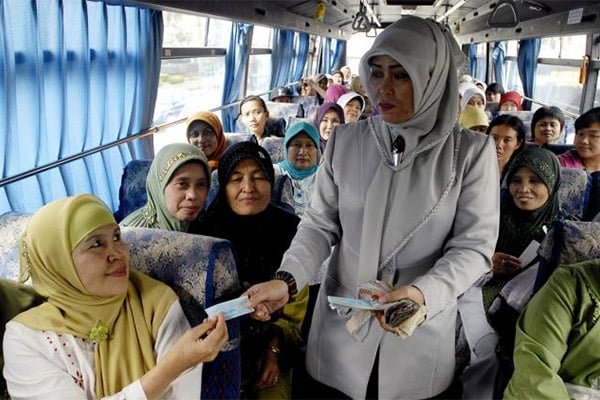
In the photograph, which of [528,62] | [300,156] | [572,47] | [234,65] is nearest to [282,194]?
[300,156]

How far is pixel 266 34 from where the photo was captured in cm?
958

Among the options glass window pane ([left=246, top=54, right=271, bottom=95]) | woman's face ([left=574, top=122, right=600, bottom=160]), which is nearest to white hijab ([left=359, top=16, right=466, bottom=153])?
woman's face ([left=574, top=122, right=600, bottom=160])

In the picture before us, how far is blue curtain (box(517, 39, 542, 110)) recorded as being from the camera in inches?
315

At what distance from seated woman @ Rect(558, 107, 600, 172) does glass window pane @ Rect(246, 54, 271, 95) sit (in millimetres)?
6623

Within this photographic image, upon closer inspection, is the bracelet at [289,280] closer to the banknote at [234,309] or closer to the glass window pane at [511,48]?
the banknote at [234,309]

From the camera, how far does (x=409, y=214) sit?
53.1 inches

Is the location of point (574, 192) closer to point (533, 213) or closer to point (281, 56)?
point (533, 213)

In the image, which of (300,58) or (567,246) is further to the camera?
(300,58)

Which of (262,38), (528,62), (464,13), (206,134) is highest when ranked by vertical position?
(464,13)

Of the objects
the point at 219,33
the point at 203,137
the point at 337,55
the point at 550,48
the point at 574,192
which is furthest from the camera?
the point at 337,55

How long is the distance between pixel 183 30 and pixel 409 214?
473 centimetres

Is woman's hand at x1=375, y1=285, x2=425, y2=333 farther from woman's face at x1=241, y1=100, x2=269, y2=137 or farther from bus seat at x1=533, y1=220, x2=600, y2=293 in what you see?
woman's face at x1=241, y1=100, x2=269, y2=137

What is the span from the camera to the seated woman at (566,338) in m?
1.54

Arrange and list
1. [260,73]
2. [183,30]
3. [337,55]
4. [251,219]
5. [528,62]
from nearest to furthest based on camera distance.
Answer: [251,219] < [183,30] < [528,62] < [260,73] < [337,55]
